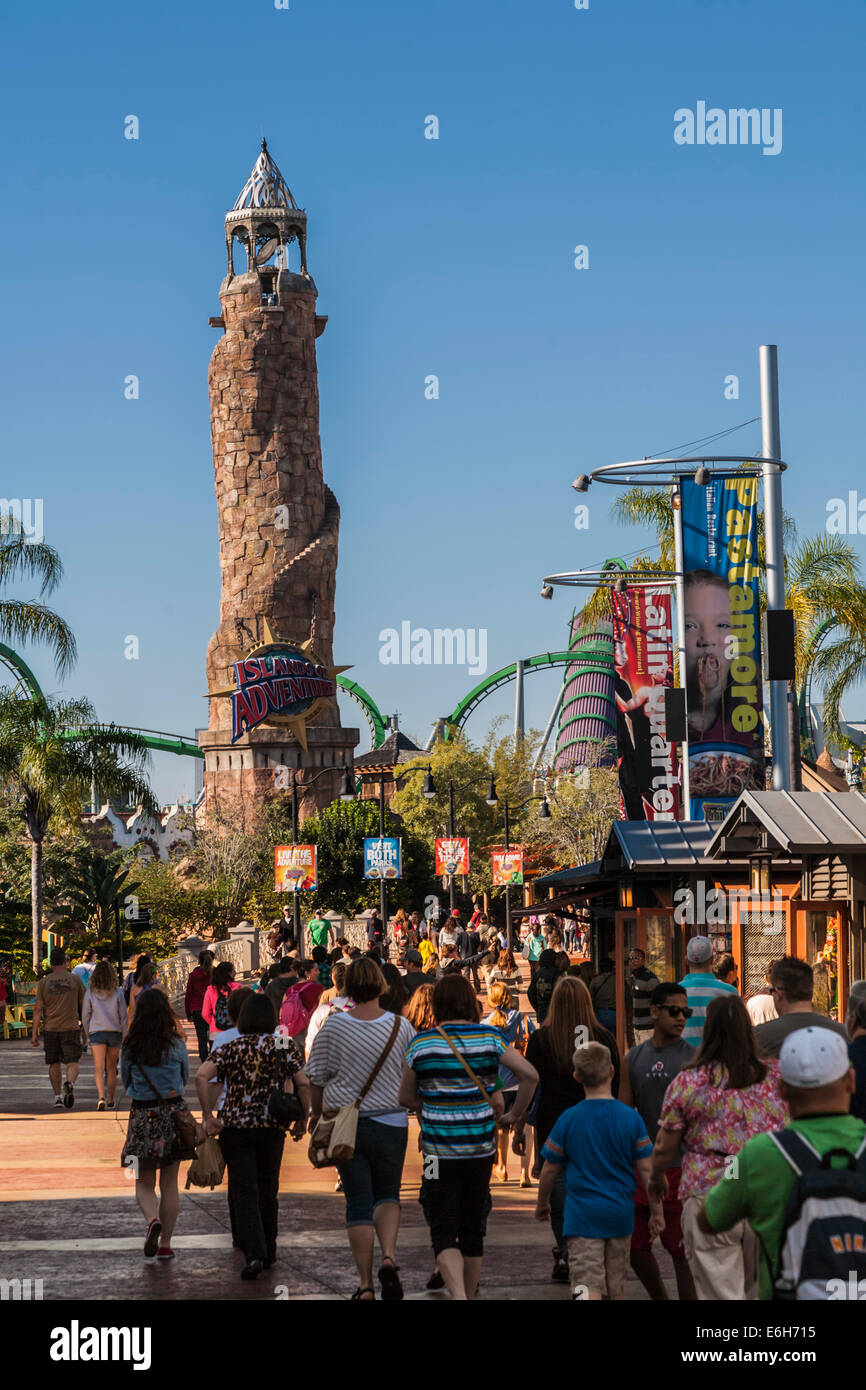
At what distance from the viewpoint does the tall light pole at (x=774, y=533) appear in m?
19.5

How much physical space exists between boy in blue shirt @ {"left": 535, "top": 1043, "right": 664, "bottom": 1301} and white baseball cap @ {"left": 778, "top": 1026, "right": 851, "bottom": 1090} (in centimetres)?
252

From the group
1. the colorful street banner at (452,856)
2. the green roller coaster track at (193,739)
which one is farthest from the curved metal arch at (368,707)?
the colorful street banner at (452,856)

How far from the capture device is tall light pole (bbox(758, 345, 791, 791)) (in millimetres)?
19484

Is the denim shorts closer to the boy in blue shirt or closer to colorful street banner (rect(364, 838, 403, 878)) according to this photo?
the boy in blue shirt

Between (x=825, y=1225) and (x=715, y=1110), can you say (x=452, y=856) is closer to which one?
(x=715, y=1110)

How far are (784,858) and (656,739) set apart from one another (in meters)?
9.69

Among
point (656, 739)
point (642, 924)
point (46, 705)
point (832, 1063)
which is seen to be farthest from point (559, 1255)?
point (46, 705)

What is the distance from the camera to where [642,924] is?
19875 millimetres

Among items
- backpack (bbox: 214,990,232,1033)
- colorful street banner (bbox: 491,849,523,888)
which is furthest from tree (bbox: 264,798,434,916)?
backpack (bbox: 214,990,232,1033)

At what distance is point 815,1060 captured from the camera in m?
5.22

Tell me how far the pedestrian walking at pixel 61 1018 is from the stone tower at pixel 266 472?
66.6 m

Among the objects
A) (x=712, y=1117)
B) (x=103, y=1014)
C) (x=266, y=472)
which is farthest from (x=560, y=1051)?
(x=266, y=472)

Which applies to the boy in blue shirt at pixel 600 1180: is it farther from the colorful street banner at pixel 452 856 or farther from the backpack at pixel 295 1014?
the colorful street banner at pixel 452 856
